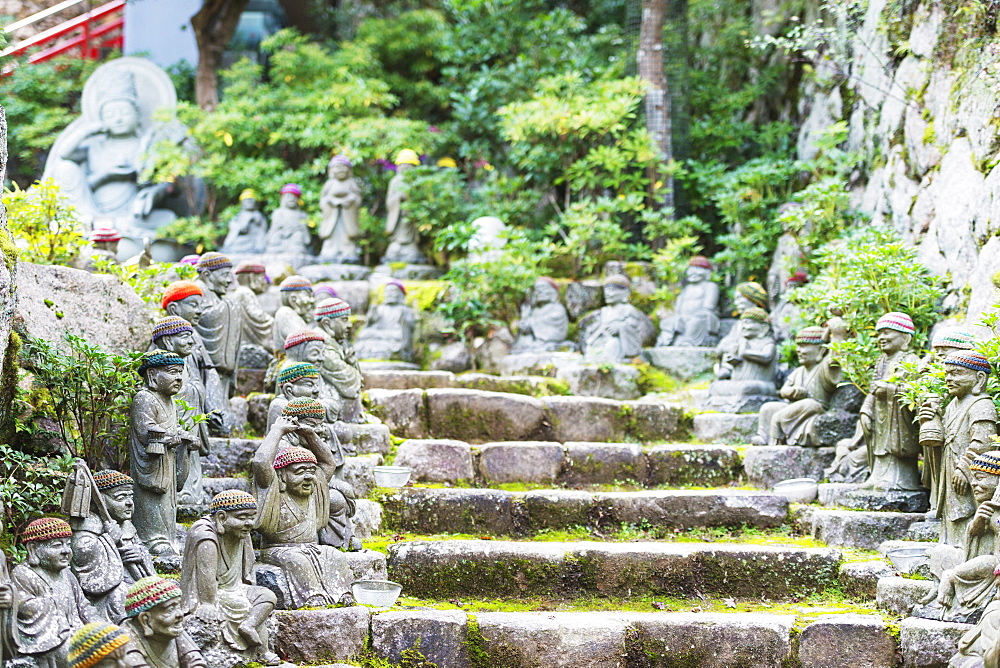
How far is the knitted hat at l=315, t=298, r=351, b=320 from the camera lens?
873cm

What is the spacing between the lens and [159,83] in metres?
15.5

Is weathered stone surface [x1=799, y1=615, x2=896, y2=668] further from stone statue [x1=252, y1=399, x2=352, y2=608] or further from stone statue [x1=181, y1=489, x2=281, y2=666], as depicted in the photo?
stone statue [x1=181, y1=489, x2=281, y2=666]

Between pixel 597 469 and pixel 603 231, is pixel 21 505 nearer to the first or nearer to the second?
pixel 597 469

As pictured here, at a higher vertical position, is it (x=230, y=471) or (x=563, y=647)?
(x=230, y=471)

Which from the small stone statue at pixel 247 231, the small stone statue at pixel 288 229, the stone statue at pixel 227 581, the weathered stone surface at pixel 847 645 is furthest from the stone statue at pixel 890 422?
the small stone statue at pixel 247 231

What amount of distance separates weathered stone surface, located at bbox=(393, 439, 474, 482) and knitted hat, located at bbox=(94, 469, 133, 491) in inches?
102

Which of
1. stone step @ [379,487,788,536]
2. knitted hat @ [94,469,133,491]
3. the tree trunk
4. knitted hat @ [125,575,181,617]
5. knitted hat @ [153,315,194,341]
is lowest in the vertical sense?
stone step @ [379,487,788,536]

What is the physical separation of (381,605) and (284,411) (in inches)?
55.7

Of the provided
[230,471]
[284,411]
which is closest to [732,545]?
[284,411]

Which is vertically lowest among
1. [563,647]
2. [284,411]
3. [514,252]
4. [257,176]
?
[563,647]

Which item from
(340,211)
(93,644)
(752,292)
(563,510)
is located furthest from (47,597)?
(340,211)

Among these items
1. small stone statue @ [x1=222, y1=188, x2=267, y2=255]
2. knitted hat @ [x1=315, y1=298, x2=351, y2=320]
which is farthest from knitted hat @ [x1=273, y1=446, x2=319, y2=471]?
small stone statue @ [x1=222, y1=188, x2=267, y2=255]

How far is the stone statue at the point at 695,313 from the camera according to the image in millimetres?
11242

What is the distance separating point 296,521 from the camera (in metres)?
6.54
